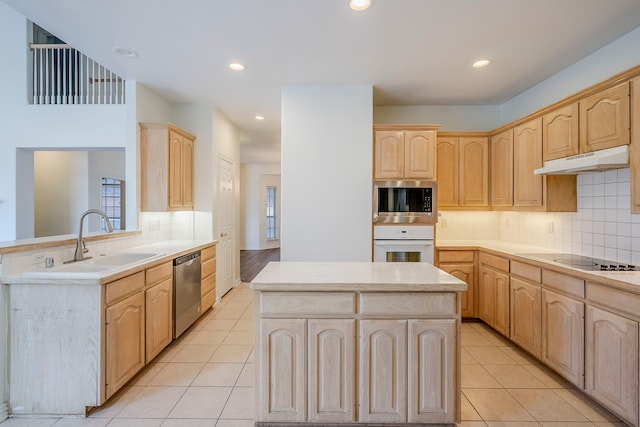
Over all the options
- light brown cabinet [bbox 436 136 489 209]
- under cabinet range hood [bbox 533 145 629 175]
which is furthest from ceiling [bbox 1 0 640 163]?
under cabinet range hood [bbox 533 145 629 175]

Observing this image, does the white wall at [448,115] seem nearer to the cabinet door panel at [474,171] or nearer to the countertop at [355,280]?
the cabinet door panel at [474,171]

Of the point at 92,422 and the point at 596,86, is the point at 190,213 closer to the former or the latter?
the point at 92,422

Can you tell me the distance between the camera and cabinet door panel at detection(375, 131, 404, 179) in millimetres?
3512

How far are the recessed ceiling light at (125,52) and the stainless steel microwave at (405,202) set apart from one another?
2.68 metres

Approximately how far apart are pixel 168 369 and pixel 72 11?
9.36 feet

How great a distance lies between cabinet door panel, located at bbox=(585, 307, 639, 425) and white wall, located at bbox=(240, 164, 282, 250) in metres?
8.19

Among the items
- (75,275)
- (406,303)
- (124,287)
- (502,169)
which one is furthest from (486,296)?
(75,275)

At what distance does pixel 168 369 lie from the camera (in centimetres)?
257

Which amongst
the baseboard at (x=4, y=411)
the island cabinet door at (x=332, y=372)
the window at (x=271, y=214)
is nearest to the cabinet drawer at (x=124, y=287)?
the baseboard at (x=4, y=411)

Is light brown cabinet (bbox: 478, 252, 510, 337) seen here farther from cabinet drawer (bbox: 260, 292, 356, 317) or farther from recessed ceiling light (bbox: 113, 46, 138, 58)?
recessed ceiling light (bbox: 113, 46, 138, 58)

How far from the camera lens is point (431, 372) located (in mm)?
1749

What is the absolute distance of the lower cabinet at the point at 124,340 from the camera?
2.05 meters

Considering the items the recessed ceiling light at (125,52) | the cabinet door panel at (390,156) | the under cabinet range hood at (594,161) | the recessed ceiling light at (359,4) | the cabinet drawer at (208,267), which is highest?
the recessed ceiling light at (125,52)

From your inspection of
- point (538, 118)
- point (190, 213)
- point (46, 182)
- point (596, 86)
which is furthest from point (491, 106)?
point (46, 182)
